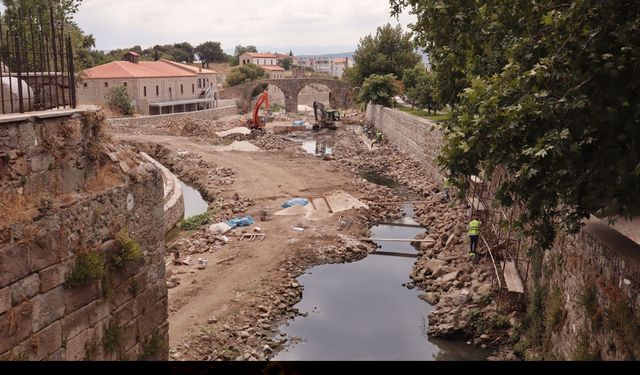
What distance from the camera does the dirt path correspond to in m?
13.2

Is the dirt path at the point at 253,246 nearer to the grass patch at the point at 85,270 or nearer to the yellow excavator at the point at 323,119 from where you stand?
the grass patch at the point at 85,270

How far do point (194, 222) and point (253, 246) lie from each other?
3845 millimetres

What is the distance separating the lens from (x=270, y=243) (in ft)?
59.6

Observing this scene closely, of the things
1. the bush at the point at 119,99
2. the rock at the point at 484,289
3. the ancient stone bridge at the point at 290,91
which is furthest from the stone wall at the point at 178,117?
the rock at the point at 484,289

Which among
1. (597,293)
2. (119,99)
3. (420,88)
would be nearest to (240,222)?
(597,293)

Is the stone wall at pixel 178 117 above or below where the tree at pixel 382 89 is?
below

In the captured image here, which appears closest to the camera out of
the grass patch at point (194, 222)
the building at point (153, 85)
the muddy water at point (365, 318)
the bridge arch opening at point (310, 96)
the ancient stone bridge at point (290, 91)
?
the muddy water at point (365, 318)

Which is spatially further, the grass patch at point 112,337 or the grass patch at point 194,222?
the grass patch at point 194,222

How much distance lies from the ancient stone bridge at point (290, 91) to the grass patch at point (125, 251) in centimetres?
6497

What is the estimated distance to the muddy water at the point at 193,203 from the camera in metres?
23.8

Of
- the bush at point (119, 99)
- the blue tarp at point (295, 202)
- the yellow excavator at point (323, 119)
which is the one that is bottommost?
the blue tarp at point (295, 202)

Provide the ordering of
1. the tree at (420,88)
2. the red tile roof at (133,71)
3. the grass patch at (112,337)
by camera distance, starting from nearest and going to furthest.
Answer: the grass patch at (112,337) → the tree at (420,88) → the red tile roof at (133,71)
